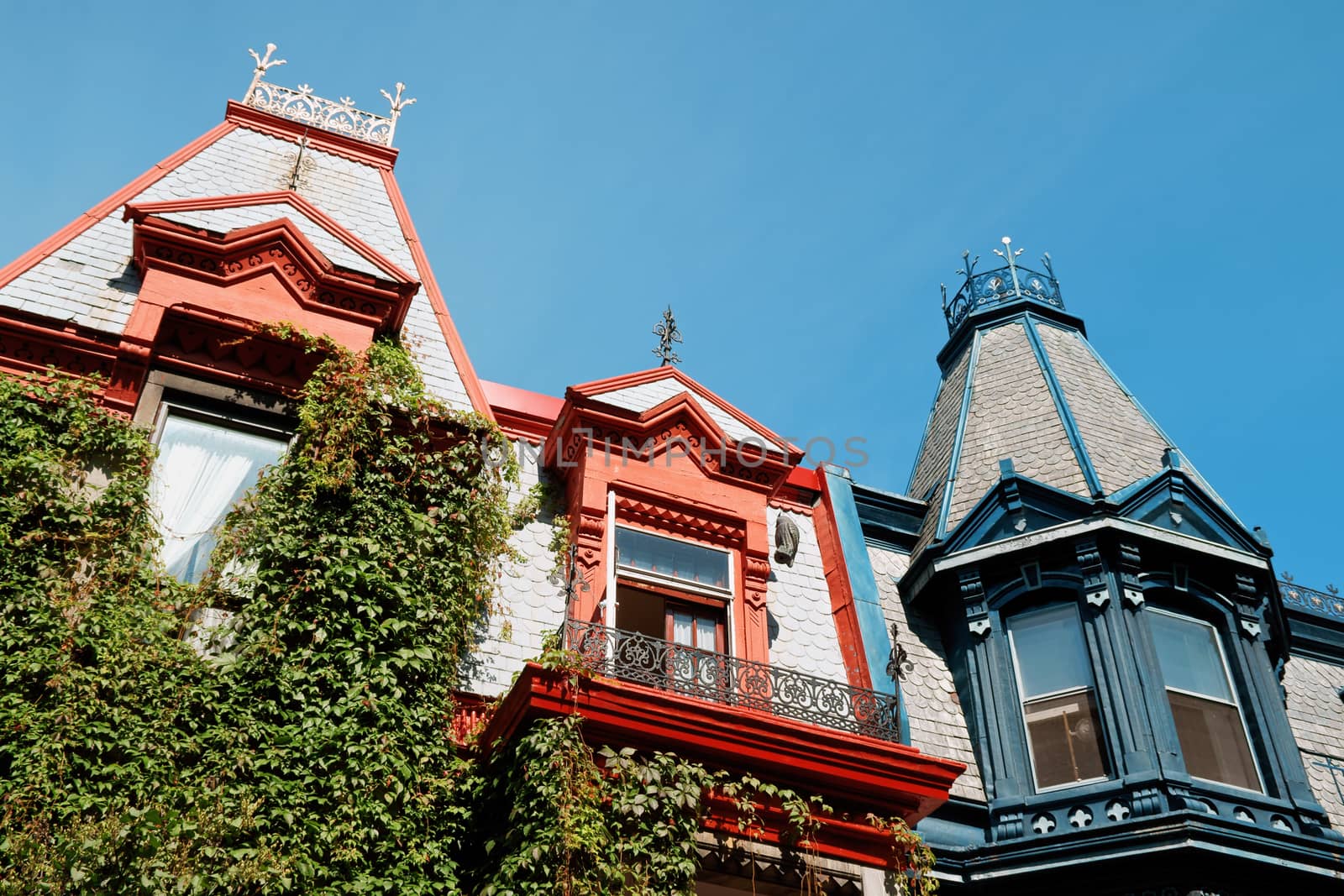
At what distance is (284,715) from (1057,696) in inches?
340

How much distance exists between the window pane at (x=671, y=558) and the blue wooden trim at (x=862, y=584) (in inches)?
67.7

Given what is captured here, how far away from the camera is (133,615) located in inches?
384

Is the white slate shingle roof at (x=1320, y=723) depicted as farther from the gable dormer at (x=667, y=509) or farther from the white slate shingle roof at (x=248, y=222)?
the white slate shingle roof at (x=248, y=222)

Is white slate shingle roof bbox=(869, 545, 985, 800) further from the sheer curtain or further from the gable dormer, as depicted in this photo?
the sheer curtain

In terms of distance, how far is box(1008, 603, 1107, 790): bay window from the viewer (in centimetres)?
1348

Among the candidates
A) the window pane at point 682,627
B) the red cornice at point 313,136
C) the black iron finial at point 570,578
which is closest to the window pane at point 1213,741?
the window pane at point 682,627

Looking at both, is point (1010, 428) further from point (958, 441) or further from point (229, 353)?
point (229, 353)

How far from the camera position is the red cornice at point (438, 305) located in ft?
43.4

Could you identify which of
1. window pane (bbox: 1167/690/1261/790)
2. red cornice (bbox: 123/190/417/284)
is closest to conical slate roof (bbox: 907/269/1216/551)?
window pane (bbox: 1167/690/1261/790)

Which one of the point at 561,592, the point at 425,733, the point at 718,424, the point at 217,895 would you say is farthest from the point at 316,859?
the point at 718,424

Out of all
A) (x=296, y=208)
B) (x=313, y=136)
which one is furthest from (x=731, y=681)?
(x=313, y=136)

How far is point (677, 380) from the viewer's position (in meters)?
15.2

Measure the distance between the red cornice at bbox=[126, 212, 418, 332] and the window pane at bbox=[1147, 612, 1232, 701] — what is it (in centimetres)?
941

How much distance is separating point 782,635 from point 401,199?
7.49 m
